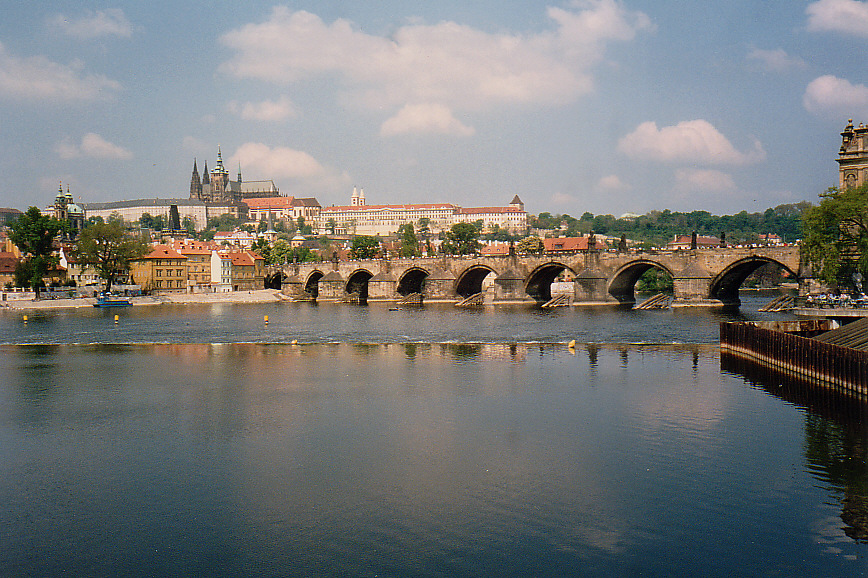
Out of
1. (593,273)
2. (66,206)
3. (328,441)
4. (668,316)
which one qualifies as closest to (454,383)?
(328,441)

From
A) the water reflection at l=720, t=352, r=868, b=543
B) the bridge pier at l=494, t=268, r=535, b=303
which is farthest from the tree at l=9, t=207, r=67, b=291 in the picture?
the water reflection at l=720, t=352, r=868, b=543

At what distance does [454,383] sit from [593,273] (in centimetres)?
5503

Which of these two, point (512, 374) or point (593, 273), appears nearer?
point (512, 374)

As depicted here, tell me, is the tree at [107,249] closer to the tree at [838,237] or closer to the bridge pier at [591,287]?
the bridge pier at [591,287]

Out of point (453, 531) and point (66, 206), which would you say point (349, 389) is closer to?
point (453, 531)

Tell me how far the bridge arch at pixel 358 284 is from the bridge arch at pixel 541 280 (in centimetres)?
2886

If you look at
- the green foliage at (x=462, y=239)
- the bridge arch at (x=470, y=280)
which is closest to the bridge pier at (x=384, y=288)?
the bridge arch at (x=470, y=280)

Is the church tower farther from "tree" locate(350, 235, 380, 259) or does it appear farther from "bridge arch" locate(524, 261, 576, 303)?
"tree" locate(350, 235, 380, 259)

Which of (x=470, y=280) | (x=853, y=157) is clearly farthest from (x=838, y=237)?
(x=470, y=280)

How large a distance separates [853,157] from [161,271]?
96.2 m

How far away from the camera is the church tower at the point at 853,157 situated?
6197 cm

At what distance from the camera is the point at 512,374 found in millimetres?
33781

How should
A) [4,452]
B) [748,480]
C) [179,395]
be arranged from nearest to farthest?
[748,480] → [4,452] → [179,395]

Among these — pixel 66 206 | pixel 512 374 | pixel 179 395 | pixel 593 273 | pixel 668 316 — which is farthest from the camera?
pixel 66 206
